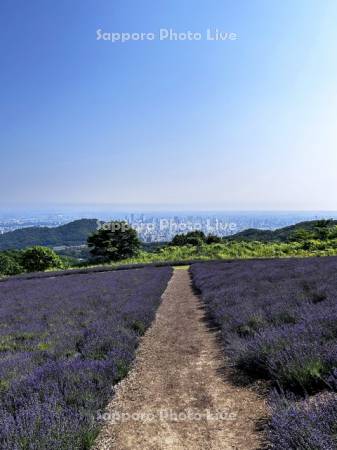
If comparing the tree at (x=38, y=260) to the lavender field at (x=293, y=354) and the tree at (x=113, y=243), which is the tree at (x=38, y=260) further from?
the lavender field at (x=293, y=354)

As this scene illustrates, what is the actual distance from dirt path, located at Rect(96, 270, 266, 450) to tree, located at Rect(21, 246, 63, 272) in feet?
175

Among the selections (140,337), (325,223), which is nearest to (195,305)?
(140,337)

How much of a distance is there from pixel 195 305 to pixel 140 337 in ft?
15.1

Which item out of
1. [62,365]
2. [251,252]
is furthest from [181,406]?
[251,252]

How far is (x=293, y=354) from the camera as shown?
14.0 ft

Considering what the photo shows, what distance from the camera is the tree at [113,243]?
169 ft

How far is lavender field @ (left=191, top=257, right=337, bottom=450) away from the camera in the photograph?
265 centimetres

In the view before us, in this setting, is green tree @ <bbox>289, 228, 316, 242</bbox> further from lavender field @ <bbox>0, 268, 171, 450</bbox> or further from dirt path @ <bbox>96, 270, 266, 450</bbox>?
dirt path @ <bbox>96, 270, 266, 450</bbox>

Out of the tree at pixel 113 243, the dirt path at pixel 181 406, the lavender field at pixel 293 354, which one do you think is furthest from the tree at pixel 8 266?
the dirt path at pixel 181 406

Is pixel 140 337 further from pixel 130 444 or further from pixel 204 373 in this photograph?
pixel 130 444

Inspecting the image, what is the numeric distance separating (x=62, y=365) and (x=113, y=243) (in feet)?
158

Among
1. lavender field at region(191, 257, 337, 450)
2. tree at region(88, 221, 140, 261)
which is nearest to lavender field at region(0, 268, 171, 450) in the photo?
lavender field at region(191, 257, 337, 450)

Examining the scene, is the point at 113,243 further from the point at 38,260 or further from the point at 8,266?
the point at 8,266

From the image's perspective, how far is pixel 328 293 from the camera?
734cm
